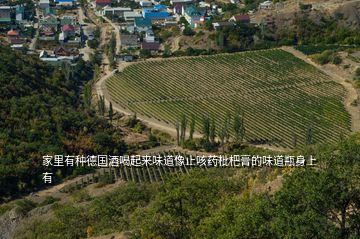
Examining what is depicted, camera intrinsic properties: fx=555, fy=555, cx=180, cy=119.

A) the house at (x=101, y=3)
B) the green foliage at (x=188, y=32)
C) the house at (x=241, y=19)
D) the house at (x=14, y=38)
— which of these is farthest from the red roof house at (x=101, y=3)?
the house at (x=241, y=19)

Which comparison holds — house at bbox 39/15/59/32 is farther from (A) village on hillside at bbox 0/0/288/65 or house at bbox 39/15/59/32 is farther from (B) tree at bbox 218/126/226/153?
(B) tree at bbox 218/126/226/153

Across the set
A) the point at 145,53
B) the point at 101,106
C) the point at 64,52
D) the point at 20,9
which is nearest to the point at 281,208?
the point at 101,106

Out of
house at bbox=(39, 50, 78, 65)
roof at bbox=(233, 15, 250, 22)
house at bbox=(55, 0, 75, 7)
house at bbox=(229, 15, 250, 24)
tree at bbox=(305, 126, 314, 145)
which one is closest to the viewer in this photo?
tree at bbox=(305, 126, 314, 145)

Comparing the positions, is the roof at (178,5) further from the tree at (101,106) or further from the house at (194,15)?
the tree at (101,106)

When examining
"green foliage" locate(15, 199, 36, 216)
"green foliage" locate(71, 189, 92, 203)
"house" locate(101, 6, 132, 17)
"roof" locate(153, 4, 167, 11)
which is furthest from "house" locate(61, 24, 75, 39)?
"green foliage" locate(71, 189, 92, 203)

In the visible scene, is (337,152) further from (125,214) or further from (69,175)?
(69,175)
